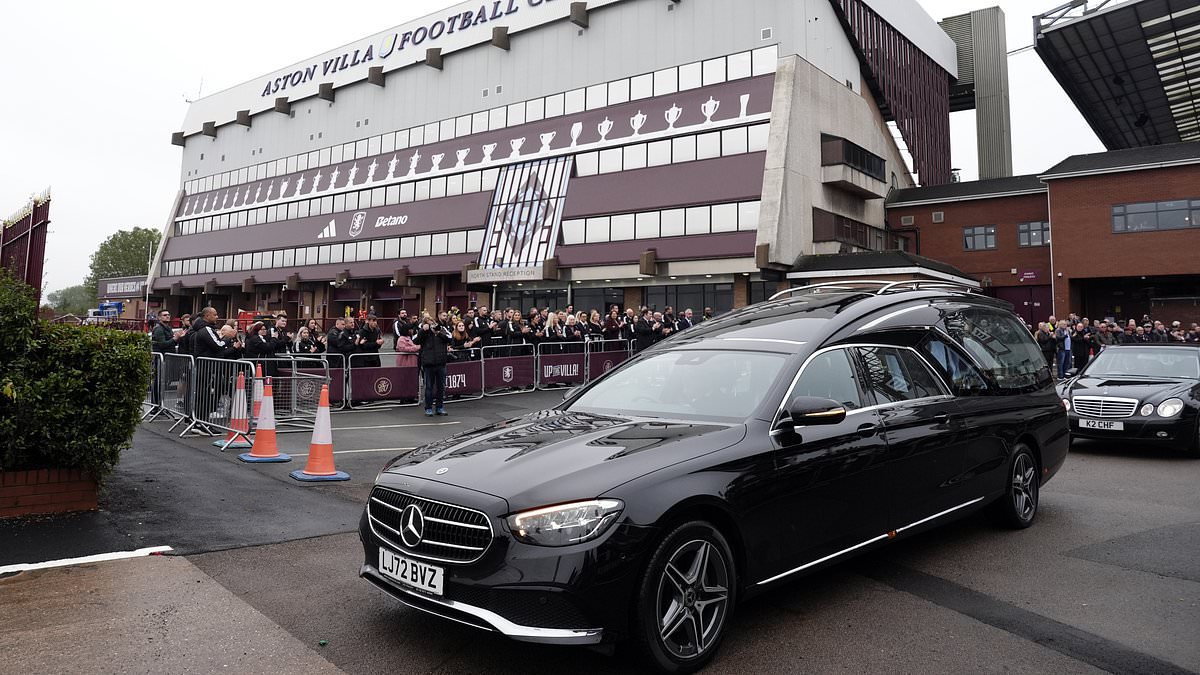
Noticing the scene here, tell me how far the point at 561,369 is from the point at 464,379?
3.36 m

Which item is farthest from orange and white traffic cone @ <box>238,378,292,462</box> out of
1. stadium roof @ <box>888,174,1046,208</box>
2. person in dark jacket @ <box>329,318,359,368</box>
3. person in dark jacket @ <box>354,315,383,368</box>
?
stadium roof @ <box>888,174,1046,208</box>

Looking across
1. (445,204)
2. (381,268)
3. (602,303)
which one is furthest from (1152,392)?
(381,268)

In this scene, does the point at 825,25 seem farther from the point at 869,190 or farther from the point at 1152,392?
the point at 1152,392

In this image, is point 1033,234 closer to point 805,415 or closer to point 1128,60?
point 1128,60

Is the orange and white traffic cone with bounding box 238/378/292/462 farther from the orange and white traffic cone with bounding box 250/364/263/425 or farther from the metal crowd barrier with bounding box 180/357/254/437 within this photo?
the metal crowd barrier with bounding box 180/357/254/437

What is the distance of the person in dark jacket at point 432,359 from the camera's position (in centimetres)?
1386

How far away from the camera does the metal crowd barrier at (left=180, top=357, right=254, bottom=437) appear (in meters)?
10.3

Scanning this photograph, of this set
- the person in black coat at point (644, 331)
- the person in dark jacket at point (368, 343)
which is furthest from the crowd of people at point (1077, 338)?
the person in dark jacket at point (368, 343)

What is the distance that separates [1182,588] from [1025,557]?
875 mm

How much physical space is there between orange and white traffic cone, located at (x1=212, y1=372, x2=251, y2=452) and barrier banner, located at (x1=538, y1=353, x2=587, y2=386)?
31.2 feet

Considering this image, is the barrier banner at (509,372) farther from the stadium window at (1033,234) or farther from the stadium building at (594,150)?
the stadium window at (1033,234)

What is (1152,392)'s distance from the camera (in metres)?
9.37

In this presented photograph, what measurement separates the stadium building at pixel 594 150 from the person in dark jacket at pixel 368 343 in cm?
1873

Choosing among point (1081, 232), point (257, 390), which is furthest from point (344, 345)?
point (1081, 232)
